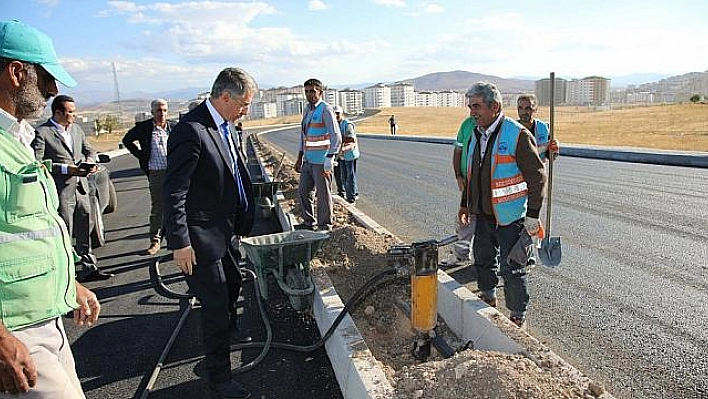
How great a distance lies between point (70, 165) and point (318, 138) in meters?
2.84

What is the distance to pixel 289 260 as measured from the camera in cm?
459

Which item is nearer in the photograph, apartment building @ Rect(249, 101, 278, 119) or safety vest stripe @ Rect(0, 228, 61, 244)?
safety vest stripe @ Rect(0, 228, 61, 244)

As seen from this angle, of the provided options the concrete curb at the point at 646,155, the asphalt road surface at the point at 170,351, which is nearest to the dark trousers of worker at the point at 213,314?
the asphalt road surface at the point at 170,351

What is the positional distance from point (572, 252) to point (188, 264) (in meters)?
4.90

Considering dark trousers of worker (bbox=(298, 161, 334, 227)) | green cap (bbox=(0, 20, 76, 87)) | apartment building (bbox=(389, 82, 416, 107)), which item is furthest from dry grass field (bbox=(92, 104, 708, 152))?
apartment building (bbox=(389, 82, 416, 107))

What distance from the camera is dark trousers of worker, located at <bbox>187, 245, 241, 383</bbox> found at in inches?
131

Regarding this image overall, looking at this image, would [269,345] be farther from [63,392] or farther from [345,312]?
[63,392]

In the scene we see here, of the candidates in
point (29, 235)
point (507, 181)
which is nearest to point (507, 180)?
point (507, 181)

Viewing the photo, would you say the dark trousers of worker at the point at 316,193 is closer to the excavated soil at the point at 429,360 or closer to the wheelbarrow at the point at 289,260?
the excavated soil at the point at 429,360

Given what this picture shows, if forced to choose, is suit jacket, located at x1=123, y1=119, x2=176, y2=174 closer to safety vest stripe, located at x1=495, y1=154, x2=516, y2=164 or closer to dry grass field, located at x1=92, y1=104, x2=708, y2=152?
safety vest stripe, located at x1=495, y1=154, x2=516, y2=164

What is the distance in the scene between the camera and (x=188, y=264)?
3146mm

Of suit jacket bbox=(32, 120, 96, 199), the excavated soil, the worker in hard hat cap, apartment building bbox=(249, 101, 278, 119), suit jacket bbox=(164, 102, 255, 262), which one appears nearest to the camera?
the excavated soil

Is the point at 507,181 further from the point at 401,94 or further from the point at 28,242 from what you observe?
the point at 401,94

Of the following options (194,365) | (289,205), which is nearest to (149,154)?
(289,205)
